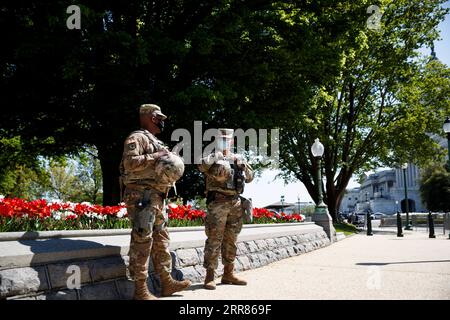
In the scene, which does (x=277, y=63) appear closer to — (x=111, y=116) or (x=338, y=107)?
(x=111, y=116)

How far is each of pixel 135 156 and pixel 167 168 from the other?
0.36 metres

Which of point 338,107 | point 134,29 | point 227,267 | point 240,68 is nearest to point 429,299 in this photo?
point 227,267

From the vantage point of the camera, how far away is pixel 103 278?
4398mm

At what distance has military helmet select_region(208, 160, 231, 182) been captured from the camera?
538 centimetres

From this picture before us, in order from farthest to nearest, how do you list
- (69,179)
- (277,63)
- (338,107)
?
(69,179)
(338,107)
(277,63)

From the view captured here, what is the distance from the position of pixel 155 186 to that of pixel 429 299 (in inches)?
131

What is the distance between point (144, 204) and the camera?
13.9 ft

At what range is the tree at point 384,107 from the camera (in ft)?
80.1

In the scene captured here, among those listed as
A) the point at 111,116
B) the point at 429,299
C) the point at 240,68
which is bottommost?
the point at 429,299

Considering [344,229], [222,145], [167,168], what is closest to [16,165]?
[344,229]

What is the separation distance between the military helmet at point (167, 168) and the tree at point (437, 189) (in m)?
64.4

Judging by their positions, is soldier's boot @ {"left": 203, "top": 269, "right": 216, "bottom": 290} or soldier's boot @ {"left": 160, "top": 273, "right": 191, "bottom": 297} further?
soldier's boot @ {"left": 203, "top": 269, "right": 216, "bottom": 290}

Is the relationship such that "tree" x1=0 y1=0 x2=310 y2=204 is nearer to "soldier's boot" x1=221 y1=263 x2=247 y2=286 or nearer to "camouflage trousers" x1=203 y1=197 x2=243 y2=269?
"camouflage trousers" x1=203 y1=197 x2=243 y2=269

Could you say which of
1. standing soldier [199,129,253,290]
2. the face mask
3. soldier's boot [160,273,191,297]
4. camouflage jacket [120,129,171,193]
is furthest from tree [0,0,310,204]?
soldier's boot [160,273,191,297]
